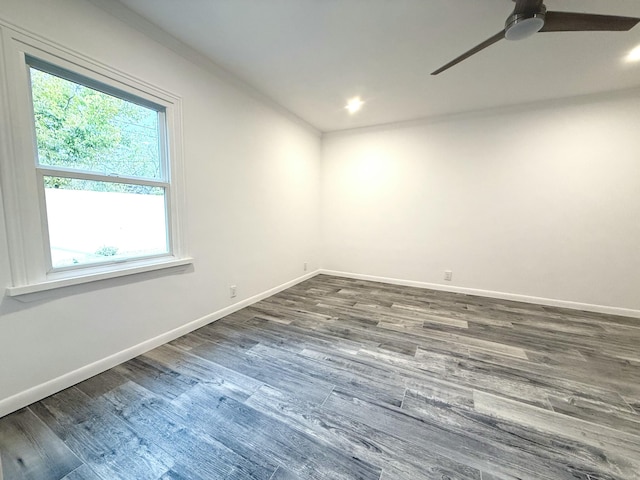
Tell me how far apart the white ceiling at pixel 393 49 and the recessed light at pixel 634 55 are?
50 millimetres

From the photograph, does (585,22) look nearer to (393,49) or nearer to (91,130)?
(393,49)

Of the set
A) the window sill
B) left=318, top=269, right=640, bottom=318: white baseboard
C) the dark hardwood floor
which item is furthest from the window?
left=318, top=269, right=640, bottom=318: white baseboard

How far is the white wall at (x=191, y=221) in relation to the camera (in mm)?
1537

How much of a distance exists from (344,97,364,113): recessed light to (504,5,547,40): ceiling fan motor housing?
1.80 meters

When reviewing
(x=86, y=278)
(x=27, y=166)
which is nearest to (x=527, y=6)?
(x=27, y=166)

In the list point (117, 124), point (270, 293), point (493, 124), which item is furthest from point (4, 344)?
point (493, 124)

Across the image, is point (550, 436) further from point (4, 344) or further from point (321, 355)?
point (4, 344)

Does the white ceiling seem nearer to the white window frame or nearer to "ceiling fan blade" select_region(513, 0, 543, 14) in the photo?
"ceiling fan blade" select_region(513, 0, 543, 14)

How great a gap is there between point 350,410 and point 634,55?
3841 millimetres

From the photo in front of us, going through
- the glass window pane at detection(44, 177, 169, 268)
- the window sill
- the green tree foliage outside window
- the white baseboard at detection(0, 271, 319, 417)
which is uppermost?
the green tree foliage outside window

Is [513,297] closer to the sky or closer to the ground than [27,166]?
closer to the ground

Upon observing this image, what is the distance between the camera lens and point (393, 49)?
87.2 inches

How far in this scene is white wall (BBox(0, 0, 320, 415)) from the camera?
1.54 m

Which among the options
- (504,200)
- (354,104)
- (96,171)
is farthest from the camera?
(504,200)
